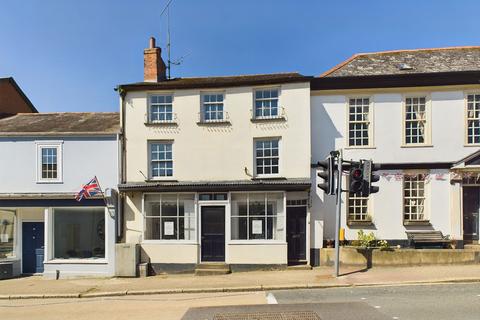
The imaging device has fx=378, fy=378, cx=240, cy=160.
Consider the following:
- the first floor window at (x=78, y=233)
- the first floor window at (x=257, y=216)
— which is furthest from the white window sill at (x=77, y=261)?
the first floor window at (x=257, y=216)

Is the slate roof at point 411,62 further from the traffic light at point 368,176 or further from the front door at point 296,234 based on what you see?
the front door at point 296,234

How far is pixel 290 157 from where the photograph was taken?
48.3ft

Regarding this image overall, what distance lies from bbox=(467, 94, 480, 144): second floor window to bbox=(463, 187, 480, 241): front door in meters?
1.94

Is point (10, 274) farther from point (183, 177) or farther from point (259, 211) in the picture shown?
point (259, 211)

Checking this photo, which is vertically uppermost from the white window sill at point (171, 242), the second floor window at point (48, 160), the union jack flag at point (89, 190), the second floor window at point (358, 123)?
the second floor window at point (358, 123)

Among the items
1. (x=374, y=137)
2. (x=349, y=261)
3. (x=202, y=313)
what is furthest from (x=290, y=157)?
(x=202, y=313)

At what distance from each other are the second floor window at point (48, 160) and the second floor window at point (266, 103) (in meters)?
8.12

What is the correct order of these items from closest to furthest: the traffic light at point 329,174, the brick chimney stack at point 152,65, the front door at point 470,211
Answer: the traffic light at point 329,174, the front door at point 470,211, the brick chimney stack at point 152,65

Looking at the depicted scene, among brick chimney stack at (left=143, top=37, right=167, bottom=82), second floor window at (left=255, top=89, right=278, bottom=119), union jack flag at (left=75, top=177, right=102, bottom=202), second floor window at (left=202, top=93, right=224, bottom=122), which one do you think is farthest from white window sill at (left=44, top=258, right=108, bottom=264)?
second floor window at (left=255, top=89, right=278, bottom=119)

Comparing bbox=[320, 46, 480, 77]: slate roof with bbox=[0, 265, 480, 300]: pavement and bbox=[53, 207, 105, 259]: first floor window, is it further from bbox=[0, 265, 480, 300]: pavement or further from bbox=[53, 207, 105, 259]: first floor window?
bbox=[53, 207, 105, 259]: first floor window

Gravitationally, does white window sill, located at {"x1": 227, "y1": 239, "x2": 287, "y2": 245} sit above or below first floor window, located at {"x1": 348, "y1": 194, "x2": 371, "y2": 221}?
below

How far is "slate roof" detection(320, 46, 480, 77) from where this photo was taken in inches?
607

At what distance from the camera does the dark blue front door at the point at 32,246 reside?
617 inches

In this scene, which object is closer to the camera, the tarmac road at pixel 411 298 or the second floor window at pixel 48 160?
the tarmac road at pixel 411 298
